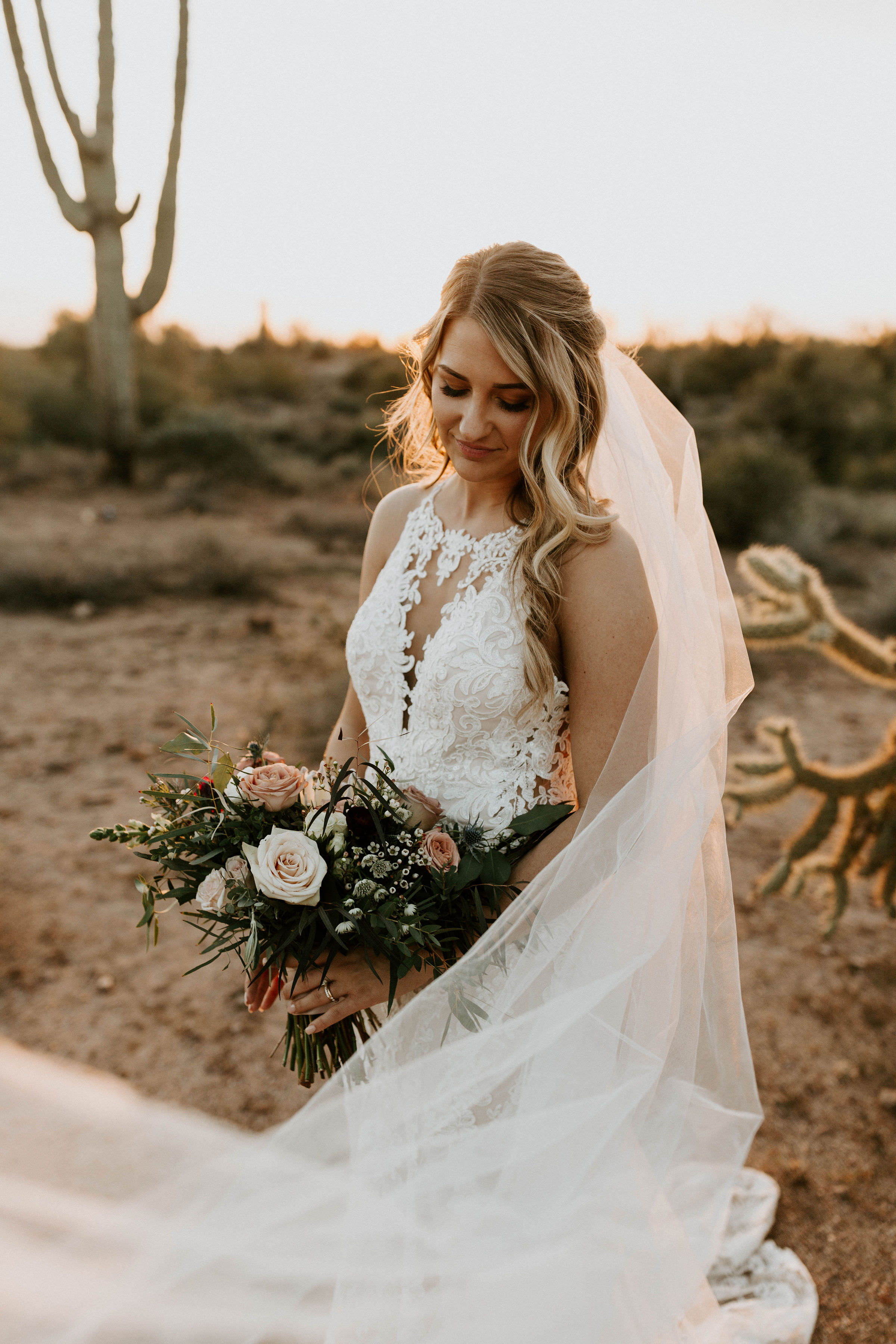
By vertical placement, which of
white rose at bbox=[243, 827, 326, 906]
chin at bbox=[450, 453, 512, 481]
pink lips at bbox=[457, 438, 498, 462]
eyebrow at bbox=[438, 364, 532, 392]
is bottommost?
white rose at bbox=[243, 827, 326, 906]

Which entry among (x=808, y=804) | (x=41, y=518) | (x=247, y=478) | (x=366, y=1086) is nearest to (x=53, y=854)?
(x=366, y=1086)

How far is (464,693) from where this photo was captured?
1.98 meters

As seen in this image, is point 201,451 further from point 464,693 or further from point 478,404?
point 464,693

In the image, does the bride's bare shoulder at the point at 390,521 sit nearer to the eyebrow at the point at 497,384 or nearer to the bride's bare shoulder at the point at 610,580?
the eyebrow at the point at 497,384

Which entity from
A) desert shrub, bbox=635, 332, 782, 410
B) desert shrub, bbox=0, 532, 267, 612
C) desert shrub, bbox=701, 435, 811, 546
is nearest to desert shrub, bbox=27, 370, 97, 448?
desert shrub, bbox=0, 532, 267, 612

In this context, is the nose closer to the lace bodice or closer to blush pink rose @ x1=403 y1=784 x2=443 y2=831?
the lace bodice

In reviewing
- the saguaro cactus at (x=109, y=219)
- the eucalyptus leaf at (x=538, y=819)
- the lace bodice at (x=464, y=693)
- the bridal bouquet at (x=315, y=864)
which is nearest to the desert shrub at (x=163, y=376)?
the saguaro cactus at (x=109, y=219)

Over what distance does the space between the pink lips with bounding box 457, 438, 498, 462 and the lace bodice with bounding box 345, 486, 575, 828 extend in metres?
0.20

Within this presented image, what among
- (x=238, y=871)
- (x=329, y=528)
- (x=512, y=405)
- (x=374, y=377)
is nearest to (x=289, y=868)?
(x=238, y=871)

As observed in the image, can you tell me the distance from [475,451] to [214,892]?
113cm

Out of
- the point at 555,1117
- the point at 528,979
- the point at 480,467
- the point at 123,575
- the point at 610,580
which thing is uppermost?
the point at 480,467

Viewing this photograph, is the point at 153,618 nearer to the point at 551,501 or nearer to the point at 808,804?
the point at 808,804

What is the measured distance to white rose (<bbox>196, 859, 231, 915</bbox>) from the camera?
1665mm

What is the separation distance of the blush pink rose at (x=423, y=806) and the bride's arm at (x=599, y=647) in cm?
22
